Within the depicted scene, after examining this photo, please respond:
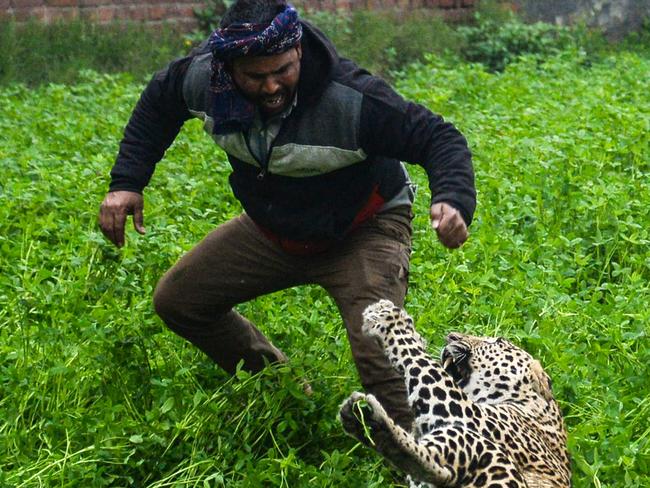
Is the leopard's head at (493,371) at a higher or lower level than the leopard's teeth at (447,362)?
higher

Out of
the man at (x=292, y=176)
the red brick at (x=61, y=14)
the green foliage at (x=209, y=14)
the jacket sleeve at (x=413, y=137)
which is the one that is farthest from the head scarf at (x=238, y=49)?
the green foliage at (x=209, y=14)

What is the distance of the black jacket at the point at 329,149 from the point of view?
13.5 ft

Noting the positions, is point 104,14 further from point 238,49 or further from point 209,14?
point 238,49

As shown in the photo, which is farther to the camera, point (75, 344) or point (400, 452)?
point (75, 344)

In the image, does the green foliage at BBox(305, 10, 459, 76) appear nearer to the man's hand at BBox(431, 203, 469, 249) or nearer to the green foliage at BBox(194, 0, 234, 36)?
the green foliage at BBox(194, 0, 234, 36)

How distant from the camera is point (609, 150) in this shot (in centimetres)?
789

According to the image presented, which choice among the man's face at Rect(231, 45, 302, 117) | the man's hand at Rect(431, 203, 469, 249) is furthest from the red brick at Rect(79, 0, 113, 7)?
the man's hand at Rect(431, 203, 469, 249)

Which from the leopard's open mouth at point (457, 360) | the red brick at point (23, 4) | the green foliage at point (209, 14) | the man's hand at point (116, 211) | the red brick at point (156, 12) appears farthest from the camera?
the green foliage at point (209, 14)

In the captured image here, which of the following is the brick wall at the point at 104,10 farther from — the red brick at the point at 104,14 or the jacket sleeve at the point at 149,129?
the jacket sleeve at the point at 149,129

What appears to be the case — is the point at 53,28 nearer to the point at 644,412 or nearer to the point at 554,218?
the point at 554,218

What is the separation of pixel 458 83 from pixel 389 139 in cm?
688

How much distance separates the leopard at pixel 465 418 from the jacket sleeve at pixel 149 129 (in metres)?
1.07

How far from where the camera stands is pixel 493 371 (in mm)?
4355

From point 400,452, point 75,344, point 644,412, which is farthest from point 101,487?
point 644,412
